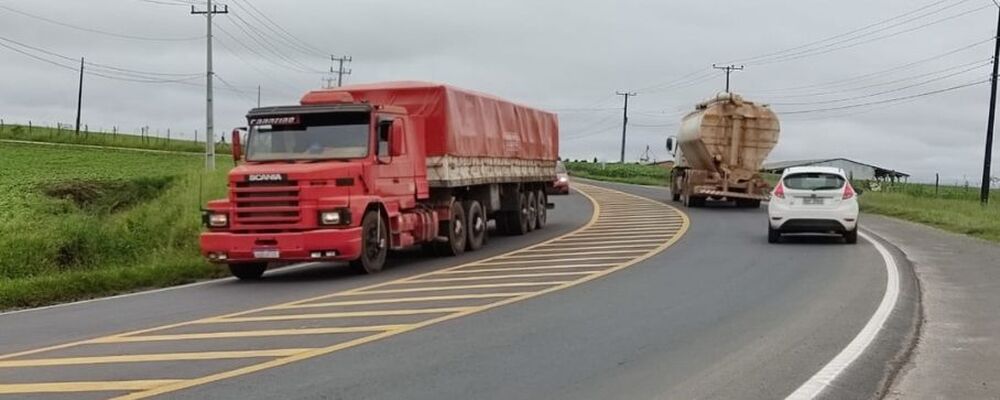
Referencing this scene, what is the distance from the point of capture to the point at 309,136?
54.6 feet

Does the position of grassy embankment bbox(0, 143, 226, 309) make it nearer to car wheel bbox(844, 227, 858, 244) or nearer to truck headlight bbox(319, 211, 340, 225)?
truck headlight bbox(319, 211, 340, 225)

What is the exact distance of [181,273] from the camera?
1684cm

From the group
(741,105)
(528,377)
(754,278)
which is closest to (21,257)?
(754,278)

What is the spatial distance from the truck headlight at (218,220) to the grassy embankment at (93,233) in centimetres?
114

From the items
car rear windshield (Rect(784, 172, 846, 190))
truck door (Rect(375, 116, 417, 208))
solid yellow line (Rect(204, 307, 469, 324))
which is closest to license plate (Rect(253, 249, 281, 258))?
truck door (Rect(375, 116, 417, 208))

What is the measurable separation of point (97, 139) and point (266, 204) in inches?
2293

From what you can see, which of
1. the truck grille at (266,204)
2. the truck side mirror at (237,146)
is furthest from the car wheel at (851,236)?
the truck side mirror at (237,146)

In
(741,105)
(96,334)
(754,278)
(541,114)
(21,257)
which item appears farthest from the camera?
Answer: (741,105)

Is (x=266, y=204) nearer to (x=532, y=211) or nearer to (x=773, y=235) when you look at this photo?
(x=773, y=235)

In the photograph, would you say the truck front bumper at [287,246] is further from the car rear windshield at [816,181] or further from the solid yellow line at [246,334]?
the car rear windshield at [816,181]

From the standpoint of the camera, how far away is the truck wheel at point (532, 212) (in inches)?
1040

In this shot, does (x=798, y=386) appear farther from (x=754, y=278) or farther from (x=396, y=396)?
(x=754, y=278)

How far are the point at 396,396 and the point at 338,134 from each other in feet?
31.6

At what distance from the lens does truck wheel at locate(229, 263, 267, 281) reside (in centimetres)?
1648
